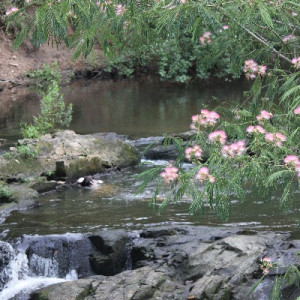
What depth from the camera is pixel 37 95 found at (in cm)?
2230

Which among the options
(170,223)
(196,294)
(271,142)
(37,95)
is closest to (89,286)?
(196,294)

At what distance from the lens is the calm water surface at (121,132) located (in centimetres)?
840

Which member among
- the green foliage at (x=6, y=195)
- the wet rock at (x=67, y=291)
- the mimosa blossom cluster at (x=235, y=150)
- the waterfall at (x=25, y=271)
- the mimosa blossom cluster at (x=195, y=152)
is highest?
the mimosa blossom cluster at (x=235, y=150)

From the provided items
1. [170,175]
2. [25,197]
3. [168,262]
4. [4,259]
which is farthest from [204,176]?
[25,197]

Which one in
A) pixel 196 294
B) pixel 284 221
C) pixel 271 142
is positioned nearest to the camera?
pixel 271 142

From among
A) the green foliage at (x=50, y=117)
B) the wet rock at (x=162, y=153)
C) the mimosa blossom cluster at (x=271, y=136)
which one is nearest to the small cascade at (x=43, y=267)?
the mimosa blossom cluster at (x=271, y=136)

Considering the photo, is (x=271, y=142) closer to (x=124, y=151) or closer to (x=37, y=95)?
(x=124, y=151)

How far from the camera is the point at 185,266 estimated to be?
679 centimetres

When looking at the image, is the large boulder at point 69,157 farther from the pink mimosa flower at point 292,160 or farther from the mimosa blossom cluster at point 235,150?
the pink mimosa flower at point 292,160

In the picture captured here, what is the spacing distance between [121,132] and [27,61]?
12524 millimetres

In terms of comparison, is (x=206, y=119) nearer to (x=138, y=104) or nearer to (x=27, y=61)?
(x=138, y=104)

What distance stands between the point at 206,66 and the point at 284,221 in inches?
125

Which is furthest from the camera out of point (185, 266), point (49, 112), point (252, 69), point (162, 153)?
point (49, 112)

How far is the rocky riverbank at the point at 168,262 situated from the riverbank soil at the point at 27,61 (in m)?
18.2
